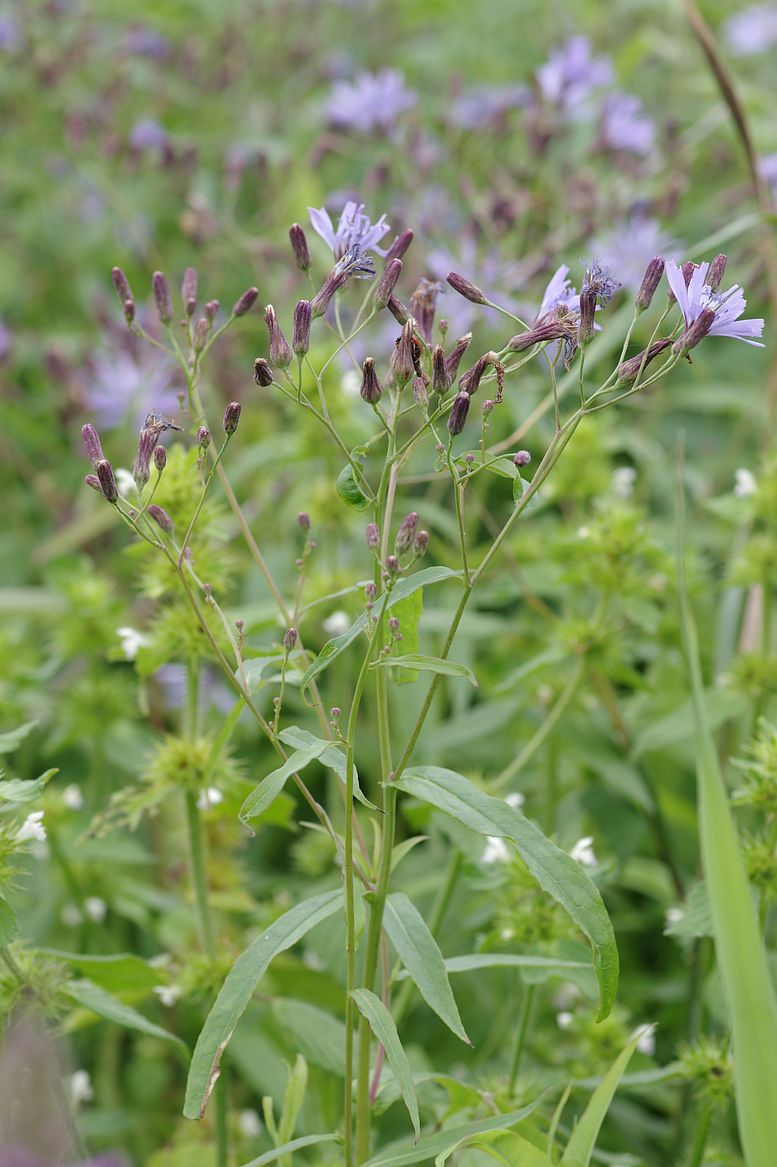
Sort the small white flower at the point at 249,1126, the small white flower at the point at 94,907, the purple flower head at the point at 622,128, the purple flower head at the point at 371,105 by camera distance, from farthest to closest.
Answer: the purple flower head at the point at 371,105, the purple flower head at the point at 622,128, the small white flower at the point at 94,907, the small white flower at the point at 249,1126

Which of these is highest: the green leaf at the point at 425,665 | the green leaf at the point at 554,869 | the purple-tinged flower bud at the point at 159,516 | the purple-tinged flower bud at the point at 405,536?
the purple-tinged flower bud at the point at 159,516

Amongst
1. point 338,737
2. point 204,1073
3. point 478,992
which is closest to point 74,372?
point 478,992

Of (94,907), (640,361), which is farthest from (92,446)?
(94,907)

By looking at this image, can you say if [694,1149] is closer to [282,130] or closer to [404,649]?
[404,649]

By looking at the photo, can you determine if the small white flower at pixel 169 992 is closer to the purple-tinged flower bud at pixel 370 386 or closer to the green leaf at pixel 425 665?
the green leaf at pixel 425 665

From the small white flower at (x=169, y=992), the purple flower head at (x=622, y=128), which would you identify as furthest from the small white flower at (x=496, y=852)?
the purple flower head at (x=622, y=128)

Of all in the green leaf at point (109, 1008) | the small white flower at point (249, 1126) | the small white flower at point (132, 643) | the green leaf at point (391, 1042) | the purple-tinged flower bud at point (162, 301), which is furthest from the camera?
the small white flower at point (249, 1126)

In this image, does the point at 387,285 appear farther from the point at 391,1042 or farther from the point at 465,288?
the point at 391,1042

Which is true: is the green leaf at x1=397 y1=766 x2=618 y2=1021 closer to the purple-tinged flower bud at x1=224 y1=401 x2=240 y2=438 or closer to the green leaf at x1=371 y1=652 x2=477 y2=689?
the green leaf at x1=371 y1=652 x2=477 y2=689
